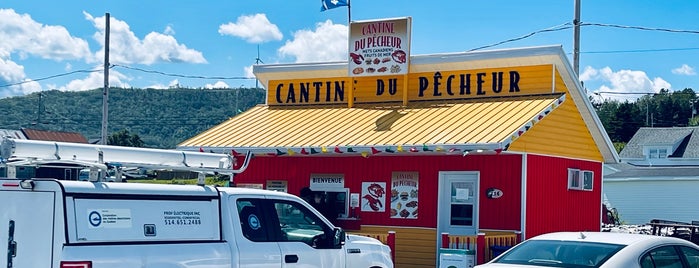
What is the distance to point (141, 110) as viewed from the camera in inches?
4267

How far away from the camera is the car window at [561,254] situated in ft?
31.0

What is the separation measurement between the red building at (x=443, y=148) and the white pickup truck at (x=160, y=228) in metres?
6.18

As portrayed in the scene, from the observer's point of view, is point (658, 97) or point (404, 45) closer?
point (404, 45)

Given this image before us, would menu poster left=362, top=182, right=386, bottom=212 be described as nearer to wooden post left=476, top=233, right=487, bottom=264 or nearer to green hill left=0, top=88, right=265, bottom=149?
wooden post left=476, top=233, right=487, bottom=264

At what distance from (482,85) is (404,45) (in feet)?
6.59

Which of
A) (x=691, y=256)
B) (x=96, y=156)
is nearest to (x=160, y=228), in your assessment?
(x=96, y=156)

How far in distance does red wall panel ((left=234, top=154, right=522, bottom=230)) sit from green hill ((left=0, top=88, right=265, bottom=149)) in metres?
75.8

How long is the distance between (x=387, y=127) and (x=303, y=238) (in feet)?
27.4

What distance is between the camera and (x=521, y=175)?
1767 centimetres

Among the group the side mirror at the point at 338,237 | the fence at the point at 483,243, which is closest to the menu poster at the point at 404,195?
the fence at the point at 483,243

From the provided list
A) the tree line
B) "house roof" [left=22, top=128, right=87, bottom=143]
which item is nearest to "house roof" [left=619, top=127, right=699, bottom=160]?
the tree line

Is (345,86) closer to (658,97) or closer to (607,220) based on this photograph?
(607,220)

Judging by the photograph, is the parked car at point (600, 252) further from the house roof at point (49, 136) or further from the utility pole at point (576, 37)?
the house roof at point (49, 136)

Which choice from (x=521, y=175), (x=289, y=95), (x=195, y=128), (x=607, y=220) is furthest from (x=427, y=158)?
(x=195, y=128)
